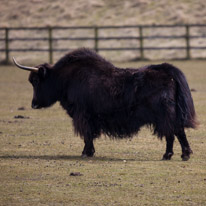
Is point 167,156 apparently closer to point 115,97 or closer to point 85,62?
point 115,97

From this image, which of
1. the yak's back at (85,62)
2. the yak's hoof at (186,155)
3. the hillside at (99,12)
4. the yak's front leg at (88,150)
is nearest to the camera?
the yak's hoof at (186,155)

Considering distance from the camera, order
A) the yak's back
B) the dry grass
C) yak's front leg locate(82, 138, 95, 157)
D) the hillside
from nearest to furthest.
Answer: yak's front leg locate(82, 138, 95, 157), the yak's back, the dry grass, the hillside

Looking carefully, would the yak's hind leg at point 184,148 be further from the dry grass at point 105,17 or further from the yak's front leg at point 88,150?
the dry grass at point 105,17

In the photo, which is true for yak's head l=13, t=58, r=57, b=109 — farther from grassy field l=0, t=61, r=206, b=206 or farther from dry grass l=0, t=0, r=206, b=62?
dry grass l=0, t=0, r=206, b=62

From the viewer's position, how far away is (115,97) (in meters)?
9.59

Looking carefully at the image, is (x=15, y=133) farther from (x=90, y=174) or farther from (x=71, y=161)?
(x=90, y=174)

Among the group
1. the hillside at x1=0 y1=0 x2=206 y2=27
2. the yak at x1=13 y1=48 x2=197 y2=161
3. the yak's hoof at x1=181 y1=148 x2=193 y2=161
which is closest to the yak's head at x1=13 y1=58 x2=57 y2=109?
the yak at x1=13 y1=48 x2=197 y2=161

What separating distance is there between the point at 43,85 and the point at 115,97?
1.31 m

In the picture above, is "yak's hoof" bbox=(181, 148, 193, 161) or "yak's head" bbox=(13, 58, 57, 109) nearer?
"yak's hoof" bbox=(181, 148, 193, 161)

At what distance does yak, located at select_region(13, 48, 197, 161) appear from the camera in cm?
927

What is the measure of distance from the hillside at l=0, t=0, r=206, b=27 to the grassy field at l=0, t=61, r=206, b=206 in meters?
28.6

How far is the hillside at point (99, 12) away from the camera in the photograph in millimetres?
41562

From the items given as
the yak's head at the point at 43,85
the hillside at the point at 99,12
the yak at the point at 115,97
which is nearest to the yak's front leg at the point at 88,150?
the yak at the point at 115,97

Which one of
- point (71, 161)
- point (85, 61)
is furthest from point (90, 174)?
point (85, 61)
